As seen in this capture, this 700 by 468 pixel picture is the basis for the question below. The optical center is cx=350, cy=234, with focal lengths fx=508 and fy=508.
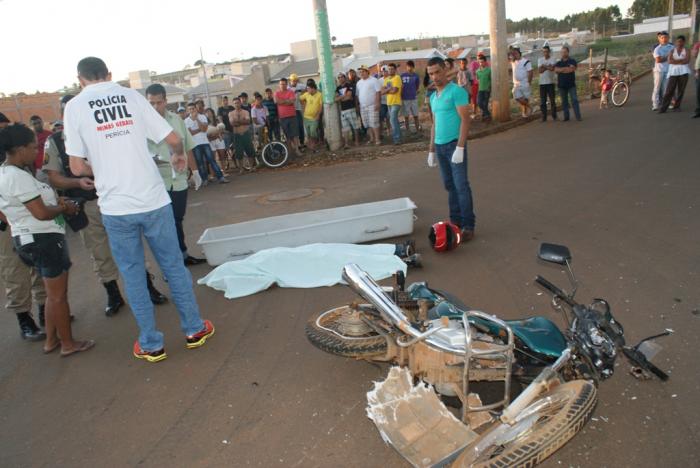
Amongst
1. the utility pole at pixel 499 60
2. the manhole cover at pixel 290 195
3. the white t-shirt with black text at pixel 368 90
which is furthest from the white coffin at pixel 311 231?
the utility pole at pixel 499 60

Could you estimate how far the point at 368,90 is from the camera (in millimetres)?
13758

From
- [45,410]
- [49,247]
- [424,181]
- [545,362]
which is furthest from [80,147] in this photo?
[424,181]

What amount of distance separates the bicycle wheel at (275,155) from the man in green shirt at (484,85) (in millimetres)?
6190

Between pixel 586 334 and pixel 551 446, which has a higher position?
pixel 586 334

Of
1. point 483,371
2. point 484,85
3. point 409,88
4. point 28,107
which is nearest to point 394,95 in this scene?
point 409,88

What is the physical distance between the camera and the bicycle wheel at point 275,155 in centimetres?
1356

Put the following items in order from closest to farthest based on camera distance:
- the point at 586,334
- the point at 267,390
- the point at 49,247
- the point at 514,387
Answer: the point at 586,334, the point at 514,387, the point at 267,390, the point at 49,247

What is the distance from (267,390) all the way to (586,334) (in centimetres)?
229

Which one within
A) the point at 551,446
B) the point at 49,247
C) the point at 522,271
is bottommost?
the point at 522,271

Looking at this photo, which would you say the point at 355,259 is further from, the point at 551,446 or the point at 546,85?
the point at 546,85

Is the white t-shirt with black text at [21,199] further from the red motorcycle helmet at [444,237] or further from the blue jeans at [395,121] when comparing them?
the blue jeans at [395,121]

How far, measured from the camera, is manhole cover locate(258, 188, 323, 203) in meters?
9.91

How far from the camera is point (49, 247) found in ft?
14.3

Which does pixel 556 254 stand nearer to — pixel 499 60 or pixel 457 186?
pixel 457 186
